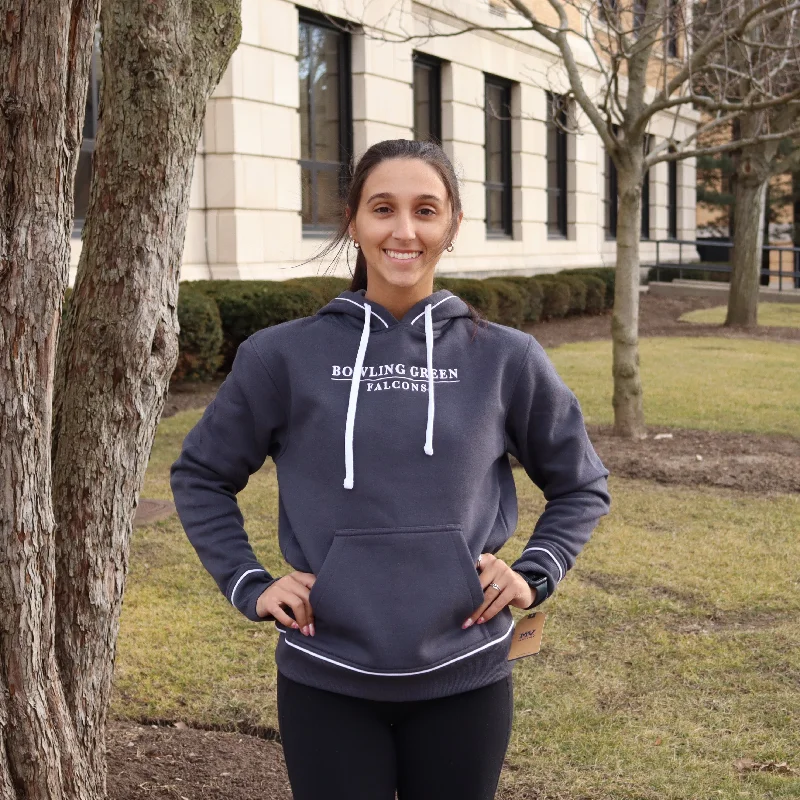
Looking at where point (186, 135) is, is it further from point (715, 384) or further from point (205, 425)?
point (715, 384)

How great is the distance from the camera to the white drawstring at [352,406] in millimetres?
2051

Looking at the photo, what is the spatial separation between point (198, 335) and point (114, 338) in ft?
26.6

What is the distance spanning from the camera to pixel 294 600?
203cm

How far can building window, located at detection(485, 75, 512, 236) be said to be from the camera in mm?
21544

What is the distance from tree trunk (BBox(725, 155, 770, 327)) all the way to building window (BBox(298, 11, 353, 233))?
6501 millimetres

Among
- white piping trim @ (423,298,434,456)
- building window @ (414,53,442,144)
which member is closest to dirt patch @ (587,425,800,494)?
white piping trim @ (423,298,434,456)

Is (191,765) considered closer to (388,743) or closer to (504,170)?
(388,743)

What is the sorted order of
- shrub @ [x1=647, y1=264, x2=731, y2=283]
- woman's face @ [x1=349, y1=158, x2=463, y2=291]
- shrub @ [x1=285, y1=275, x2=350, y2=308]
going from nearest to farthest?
woman's face @ [x1=349, y1=158, x2=463, y2=291], shrub @ [x1=285, y1=275, x2=350, y2=308], shrub @ [x1=647, y1=264, x2=731, y2=283]

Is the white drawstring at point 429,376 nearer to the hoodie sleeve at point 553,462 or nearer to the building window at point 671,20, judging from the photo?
the hoodie sleeve at point 553,462

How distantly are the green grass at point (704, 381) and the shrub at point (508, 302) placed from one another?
4.25ft

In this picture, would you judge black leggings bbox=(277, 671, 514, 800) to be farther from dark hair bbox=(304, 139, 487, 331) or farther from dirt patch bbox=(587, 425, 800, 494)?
dirt patch bbox=(587, 425, 800, 494)

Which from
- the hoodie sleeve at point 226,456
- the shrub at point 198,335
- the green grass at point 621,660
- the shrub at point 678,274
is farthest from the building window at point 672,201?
the hoodie sleeve at point 226,456

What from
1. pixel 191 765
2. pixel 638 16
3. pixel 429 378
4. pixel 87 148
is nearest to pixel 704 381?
pixel 638 16

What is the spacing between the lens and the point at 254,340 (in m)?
2.21
